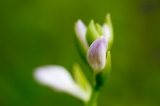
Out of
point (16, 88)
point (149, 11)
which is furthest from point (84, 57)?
point (149, 11)

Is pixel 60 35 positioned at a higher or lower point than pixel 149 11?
lower

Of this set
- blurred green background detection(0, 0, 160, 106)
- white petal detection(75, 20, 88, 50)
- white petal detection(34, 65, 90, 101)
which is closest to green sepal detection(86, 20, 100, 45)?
white petal detection(75, 20, 88, 50)

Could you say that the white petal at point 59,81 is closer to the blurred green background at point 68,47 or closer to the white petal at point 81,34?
the white petal at point 81,34

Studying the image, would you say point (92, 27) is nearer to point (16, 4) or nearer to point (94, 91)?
point (94, 91)

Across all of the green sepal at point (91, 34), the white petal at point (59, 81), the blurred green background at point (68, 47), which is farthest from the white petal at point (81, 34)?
the blurred green background at point (68, 47)

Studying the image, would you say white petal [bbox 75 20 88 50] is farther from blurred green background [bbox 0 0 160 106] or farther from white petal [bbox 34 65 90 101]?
blurred green background [bbox 0 0 160 106]

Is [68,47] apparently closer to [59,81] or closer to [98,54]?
[59,81]
